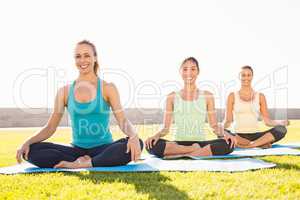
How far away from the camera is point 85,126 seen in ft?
14.2

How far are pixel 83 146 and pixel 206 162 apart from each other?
1.31 m

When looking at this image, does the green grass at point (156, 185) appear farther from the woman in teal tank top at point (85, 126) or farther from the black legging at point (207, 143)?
the black legging at point (207, 143)

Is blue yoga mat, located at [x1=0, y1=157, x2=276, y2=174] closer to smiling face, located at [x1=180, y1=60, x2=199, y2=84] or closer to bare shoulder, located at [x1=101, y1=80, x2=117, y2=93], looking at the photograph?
bare shoulder, located at [x1=101, y1=80, x2=117, y2=93]

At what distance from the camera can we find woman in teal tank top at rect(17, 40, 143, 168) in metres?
4.09

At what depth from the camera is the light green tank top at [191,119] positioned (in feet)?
17.4

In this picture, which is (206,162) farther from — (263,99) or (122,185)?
(263,99)

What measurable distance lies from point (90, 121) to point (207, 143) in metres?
1.63

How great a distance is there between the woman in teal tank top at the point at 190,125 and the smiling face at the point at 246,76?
1.03 metres

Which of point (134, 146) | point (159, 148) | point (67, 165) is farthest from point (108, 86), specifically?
point (159, 148)

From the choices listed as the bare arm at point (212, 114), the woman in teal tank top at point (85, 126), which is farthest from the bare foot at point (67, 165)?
the bare arm at point (212, 114)

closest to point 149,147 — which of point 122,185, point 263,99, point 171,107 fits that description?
point 171,107

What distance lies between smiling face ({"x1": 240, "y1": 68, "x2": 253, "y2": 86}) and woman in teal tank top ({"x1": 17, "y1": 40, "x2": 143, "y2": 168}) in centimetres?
252

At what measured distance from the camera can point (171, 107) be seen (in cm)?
540

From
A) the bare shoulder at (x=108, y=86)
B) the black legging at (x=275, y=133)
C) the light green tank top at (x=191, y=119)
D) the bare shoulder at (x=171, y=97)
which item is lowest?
the black legging at (x=275, y=133)
